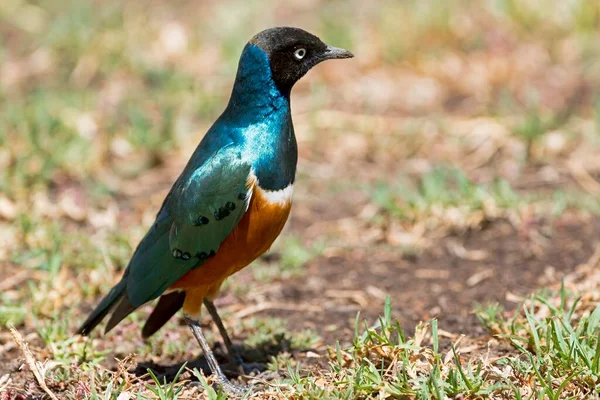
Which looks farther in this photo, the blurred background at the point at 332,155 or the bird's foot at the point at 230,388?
the blurred background at the point at 332,155

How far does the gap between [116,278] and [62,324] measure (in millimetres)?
849

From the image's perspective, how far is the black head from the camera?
4230mm

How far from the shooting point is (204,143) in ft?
14.2

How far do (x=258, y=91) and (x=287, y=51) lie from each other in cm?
23

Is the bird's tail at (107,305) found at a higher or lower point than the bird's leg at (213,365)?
higher

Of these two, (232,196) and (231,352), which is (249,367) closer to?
(231,352)

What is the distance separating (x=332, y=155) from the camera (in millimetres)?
7520

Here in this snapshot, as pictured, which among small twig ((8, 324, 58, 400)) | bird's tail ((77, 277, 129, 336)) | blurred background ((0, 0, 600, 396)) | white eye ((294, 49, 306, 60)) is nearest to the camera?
small twig ((8, 324, 58, 400))

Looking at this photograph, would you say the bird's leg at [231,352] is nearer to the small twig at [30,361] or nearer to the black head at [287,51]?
the small twig at [30,361]

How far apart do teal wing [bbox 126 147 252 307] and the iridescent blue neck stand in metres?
0.20

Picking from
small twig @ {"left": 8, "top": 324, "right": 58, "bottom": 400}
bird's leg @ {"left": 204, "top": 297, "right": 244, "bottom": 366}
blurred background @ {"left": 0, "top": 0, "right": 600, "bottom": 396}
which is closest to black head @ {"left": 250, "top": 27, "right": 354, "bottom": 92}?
bird's leg @ {"left": 204, "top": 297, "right": 244, "bottom": 366}

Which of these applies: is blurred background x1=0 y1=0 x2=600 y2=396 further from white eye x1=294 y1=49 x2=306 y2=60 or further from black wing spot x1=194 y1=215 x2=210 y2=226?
white eye x1=294 y1=49 x2=306 y2=60

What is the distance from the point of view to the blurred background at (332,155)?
526 cm

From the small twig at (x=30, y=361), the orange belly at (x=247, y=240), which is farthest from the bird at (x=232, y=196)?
the small twig at (x=30, y=361)
